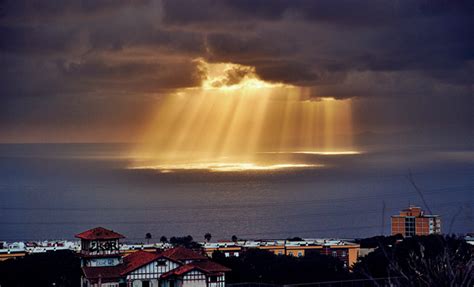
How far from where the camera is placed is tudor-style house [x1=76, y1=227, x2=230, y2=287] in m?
18.0

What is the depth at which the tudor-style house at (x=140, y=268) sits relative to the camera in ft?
59.1

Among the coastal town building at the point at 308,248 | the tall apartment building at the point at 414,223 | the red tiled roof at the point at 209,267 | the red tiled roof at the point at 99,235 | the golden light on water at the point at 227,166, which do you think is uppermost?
the golden light on water at the point at 227,166

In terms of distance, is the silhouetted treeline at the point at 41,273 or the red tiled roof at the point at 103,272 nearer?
the red tiled roof at the point at 103,272

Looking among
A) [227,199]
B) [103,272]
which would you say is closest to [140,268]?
[103,272]

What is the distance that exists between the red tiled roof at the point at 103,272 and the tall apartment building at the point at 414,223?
1357 inches

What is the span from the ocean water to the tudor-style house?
18676 millimetres

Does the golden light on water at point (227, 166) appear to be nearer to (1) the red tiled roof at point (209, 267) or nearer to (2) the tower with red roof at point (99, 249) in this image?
(1) the red tiled roof at point (209, 267)

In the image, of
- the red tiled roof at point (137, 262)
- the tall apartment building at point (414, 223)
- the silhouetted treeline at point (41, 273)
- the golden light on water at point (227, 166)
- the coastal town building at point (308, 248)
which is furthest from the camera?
the golden light on water at point (227, 166)

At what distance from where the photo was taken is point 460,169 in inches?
6280

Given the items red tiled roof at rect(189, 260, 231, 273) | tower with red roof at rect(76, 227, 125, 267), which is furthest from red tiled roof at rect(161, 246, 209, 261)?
tower with red roof at rect(76, 227, 125, 267)

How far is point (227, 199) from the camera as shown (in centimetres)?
11325

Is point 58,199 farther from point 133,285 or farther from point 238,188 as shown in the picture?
point 133,285

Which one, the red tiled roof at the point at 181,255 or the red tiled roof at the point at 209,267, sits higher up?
the red tiled roof at the point at 181,255

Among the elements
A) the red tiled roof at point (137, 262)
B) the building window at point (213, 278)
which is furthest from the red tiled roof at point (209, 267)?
the red tiled roof at point (137, 262)
